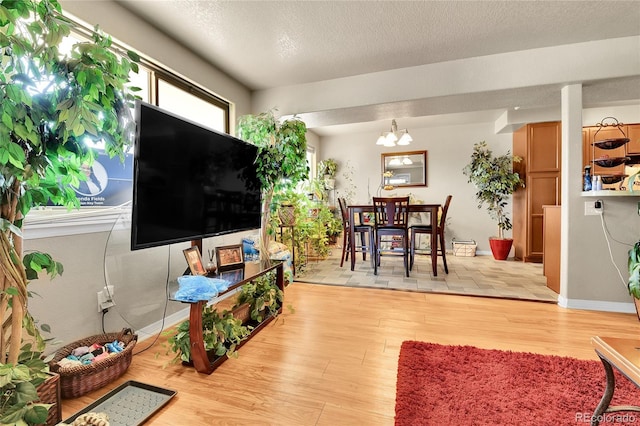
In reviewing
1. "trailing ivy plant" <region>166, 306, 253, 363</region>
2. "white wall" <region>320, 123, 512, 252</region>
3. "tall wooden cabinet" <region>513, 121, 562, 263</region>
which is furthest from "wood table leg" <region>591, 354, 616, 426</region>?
"white wall" <region>320, 123, 512, 252</region>

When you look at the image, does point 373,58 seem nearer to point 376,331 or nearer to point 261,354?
point 376,331

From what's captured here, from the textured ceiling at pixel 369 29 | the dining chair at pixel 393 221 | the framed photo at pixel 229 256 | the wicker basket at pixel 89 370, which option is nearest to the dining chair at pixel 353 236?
the dining chair at pixel 393 221

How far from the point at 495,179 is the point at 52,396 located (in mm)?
5328

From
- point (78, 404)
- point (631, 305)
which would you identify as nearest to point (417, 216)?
point (631, 305)

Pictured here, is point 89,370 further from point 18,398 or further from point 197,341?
point 18,398

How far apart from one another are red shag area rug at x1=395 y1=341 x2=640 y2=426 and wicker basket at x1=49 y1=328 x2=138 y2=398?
1450mm

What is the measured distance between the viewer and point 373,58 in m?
2.64

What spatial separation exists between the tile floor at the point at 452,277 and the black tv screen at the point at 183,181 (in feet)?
5.47

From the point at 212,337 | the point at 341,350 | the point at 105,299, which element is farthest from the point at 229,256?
the point at 341,350

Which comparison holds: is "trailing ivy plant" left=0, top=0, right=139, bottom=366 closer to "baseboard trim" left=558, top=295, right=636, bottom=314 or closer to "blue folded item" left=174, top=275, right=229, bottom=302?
"blue folded item" left=174, top=275, right=229, bottom=302

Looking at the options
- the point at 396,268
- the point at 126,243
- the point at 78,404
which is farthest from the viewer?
the point at 396,268

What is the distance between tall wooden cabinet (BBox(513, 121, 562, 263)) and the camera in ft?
13.6

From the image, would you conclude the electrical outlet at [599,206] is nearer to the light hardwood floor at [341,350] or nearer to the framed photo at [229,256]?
the light hardwood floor at [341,350]

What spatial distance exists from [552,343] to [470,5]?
2.37 meters
